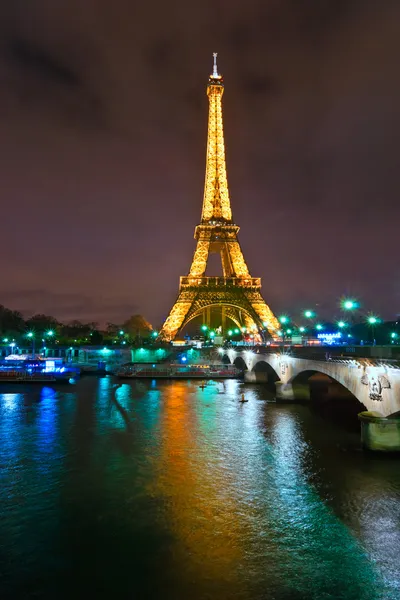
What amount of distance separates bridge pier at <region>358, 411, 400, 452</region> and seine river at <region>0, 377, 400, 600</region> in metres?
0.74

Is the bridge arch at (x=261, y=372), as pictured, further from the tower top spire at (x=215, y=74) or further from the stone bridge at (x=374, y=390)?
the tower top spire at (x=215, y=74)

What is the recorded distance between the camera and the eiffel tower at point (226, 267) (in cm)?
9231

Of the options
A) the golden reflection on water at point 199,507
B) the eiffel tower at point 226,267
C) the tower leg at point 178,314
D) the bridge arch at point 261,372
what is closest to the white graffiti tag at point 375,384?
the golden reflection on water at point 199,507

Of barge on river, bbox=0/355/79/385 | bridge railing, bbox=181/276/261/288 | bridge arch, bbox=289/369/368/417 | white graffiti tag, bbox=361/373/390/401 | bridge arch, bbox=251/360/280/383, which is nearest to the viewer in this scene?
white graffiti tag, bbox=361/373/390/401

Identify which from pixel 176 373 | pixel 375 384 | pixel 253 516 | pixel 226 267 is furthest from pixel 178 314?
pixel 253 516

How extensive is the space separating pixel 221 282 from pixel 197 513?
255 feet

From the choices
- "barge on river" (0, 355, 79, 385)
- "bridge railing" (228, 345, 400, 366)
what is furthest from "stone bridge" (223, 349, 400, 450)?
"barge on river" (0, 355, 79, 385)

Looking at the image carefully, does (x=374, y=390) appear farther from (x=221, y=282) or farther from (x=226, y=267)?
(x=226, y=267)

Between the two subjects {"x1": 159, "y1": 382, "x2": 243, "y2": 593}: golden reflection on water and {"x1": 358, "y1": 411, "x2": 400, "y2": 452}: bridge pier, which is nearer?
{"x1": 159, "y1": 382, "x2": 243, "y2": 593}: golden reflection on water

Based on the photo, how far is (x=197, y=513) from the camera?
18.0 metres

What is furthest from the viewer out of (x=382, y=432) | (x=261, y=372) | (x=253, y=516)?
(x=261, y=372)

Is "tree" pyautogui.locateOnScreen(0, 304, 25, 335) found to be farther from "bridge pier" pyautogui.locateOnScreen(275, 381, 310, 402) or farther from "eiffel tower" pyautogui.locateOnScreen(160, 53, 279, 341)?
"bridge pier" pyautogui.locateOnScreen(275, 381, 310, 402)

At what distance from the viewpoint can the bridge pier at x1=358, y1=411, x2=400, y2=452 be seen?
2233 cm

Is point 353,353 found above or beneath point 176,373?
above
